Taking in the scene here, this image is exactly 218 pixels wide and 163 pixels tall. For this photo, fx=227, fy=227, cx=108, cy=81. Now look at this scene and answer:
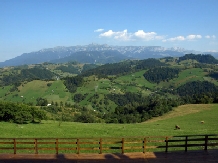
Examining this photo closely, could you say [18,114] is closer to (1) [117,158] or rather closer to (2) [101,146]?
(2) [101,146]

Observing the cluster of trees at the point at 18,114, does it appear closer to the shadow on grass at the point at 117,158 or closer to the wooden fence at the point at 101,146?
the wooden fence at the point at 101,146

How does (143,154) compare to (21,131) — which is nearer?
(143,154)

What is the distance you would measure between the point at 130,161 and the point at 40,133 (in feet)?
71.7

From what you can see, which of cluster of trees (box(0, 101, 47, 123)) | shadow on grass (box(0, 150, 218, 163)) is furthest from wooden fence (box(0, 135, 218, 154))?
cluster of trees (box(0, 101, 47, 123))

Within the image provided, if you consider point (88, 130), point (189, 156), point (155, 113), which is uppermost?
point (189, 156)

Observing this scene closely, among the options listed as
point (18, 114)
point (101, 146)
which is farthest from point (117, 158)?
point (18, 114)

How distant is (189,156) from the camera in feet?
66.5

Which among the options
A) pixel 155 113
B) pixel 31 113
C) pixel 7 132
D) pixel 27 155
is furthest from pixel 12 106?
pixel 155 113

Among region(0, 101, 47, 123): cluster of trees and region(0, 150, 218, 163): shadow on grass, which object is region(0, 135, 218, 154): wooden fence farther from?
region(0, 101, 47, 123): cluster of trees

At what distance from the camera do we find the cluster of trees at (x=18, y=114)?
4616 cm

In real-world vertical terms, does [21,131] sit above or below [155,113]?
above

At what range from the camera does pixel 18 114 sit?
46.2 m

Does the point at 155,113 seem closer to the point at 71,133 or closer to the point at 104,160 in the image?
the point at 71,133

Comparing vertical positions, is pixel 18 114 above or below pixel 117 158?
below
